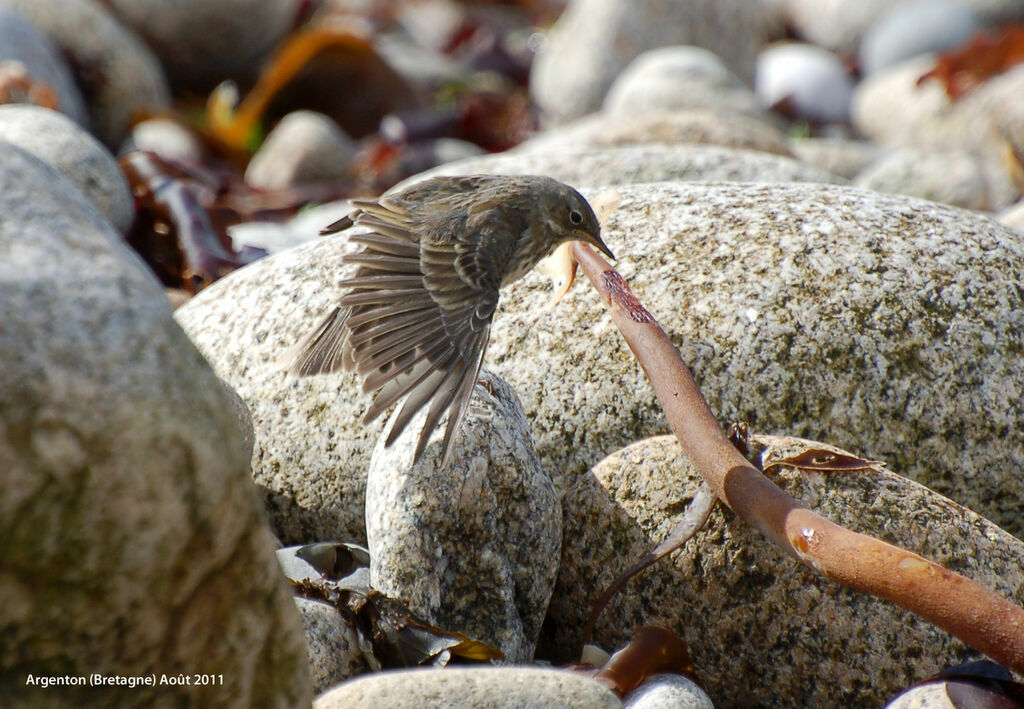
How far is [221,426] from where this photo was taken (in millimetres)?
1961

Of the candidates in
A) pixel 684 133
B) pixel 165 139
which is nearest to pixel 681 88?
pixel 684 133

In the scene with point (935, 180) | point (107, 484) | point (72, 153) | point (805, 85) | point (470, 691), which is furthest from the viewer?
point (805, 85)

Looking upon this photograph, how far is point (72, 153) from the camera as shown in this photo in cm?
512

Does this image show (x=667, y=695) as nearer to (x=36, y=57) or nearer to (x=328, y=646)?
(x=328, y=646)

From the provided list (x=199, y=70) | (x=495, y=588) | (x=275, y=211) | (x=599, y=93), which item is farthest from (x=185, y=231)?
(x=199, y=70)

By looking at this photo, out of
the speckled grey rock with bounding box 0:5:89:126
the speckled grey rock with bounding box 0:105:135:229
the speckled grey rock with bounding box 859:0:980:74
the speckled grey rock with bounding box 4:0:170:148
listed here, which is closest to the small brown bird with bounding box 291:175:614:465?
the speckled grey rock with bounding box 0:105:135:229

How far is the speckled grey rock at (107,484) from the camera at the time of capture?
179cm

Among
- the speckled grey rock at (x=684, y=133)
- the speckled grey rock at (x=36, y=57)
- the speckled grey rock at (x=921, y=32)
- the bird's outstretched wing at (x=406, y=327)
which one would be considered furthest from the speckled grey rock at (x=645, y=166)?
the speckled grey rock at (x=921, y=32)

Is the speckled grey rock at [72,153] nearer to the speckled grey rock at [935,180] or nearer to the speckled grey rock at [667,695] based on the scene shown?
the speckled grey rock at [667,695]

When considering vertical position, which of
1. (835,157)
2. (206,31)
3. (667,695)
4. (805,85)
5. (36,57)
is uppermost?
(36,57)

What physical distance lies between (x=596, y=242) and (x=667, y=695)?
1.73 metres

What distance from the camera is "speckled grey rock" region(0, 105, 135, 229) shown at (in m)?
5.05

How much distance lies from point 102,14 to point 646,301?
764 cm

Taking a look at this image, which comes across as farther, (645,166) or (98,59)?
(98,59)
